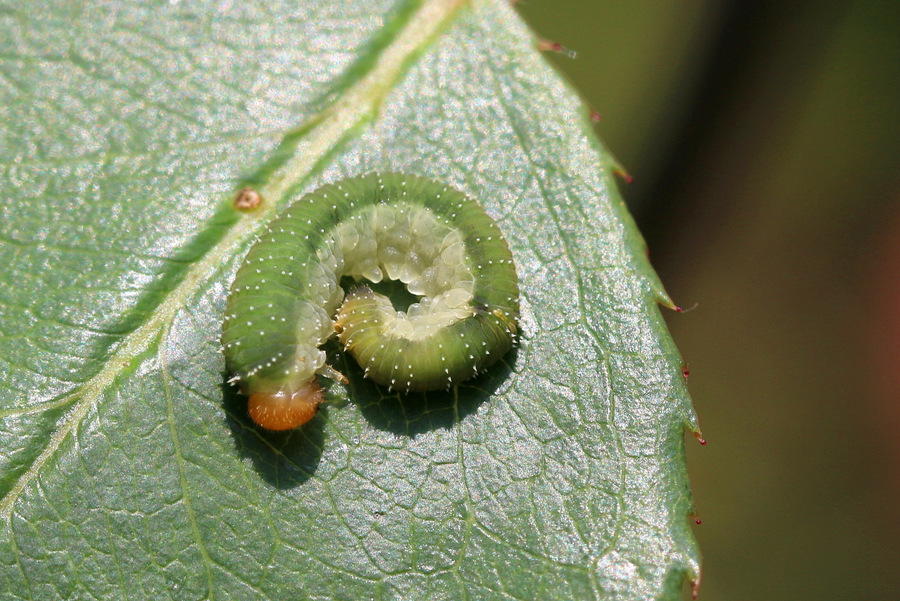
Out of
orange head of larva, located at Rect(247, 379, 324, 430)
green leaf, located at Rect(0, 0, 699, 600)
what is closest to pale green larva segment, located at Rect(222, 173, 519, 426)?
orange head of larva, located at Rect(247, 379, 324, 430)

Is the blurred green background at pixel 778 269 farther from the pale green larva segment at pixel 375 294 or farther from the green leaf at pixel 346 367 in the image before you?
the pale green larva segment at pixel 375 294

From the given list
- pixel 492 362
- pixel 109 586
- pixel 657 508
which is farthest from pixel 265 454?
pixel 657 508

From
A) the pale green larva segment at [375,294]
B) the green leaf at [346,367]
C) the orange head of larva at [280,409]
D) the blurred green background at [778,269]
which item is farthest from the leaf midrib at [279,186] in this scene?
the blurred green background at [778,269]

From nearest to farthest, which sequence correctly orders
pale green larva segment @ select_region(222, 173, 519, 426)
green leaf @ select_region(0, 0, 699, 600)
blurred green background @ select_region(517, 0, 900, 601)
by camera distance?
green leaf @ select_region(0, 0, 699, 600) → pale green larva segment @ select_region(222, 173, 519, 426) → blurred green background @ select_region(517, 0, 900, 601)

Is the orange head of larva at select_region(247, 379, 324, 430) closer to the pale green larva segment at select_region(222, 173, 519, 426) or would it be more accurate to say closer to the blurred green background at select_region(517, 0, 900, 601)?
the pale green larva segment at select_region(222, 173, 519, 426)

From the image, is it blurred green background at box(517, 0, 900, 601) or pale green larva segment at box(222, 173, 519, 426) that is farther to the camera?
blurred green background at box(517, 0, 900, 601)

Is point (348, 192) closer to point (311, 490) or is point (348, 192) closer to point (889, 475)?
point (311, 490)

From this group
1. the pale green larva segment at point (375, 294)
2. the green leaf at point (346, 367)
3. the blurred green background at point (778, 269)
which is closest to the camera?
the green leaf at point (346, 367)

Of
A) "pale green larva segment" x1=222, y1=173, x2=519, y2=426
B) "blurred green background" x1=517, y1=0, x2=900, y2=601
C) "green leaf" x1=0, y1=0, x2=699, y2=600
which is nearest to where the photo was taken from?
"green leaf" x1=0, y1=0, x2=699, y2=600
